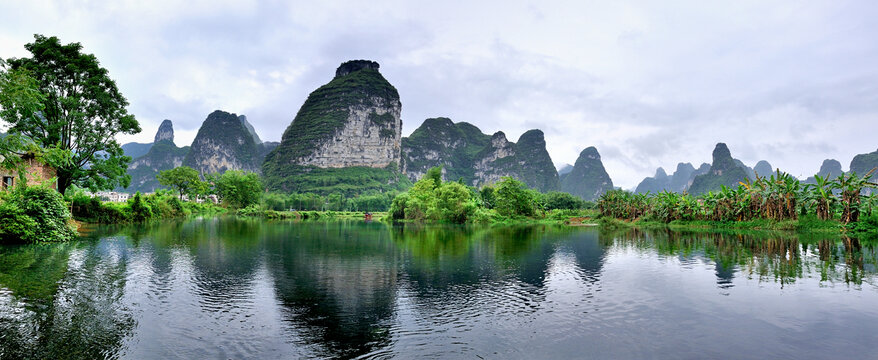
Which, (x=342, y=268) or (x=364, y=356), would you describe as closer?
(x=364, y=356)

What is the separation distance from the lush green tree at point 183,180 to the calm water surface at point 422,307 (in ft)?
299

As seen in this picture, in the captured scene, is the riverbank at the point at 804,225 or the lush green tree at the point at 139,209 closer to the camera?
the riverbank at the point at 804,225

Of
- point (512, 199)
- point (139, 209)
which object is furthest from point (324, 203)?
point (139, 209)

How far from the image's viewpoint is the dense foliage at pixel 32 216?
21359mm

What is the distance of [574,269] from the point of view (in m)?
18.6

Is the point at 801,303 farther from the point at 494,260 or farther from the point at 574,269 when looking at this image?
the point at 494,260

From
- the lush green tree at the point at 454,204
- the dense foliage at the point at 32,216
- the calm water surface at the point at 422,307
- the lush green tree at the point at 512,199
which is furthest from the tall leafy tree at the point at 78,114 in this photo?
the lush green tree at the point at 512,199

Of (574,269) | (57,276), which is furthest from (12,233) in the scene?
(574,269)

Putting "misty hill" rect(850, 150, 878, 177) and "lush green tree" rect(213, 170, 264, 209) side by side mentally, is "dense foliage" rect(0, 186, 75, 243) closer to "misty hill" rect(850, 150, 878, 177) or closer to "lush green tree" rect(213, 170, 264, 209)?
"lush green tree" rect(213, 170, 264, 209)

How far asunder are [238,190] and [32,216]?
289 ft

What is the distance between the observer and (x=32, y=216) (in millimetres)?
22484

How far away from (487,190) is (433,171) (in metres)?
14.1

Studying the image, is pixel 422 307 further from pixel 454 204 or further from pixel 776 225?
pixel 454 204

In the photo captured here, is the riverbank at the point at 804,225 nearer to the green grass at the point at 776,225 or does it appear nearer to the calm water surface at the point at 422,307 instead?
the green grass at the point at 776,225
